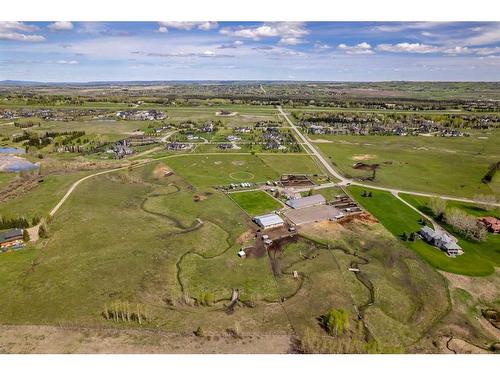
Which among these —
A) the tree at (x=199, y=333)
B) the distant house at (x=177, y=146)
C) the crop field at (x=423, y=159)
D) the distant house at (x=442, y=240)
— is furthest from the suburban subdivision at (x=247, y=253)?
the distant house at (x=177, y=146)

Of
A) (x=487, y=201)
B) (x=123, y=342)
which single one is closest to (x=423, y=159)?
(x=487, y=201)

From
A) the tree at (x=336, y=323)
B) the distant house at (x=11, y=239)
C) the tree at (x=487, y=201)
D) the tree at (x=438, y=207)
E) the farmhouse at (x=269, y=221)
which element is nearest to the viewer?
the tree at (x=336, y=323)

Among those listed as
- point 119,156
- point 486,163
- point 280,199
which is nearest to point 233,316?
point 280,199

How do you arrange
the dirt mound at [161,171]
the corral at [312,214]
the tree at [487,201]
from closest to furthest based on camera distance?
the corral at [312,214]
the tree at [487,201]
the dirt mound at [161,171]

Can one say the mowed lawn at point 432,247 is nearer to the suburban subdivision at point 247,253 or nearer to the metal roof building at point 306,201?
the suburban subdivision at point 247,253

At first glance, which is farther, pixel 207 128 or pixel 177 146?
pixel 207 128

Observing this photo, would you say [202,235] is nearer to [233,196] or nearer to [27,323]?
[233,196]

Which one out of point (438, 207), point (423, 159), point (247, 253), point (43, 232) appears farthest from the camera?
point (423, 159)

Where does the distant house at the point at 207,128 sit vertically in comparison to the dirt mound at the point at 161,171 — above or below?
above

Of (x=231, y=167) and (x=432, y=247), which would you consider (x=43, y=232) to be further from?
(x=432, y=247)
